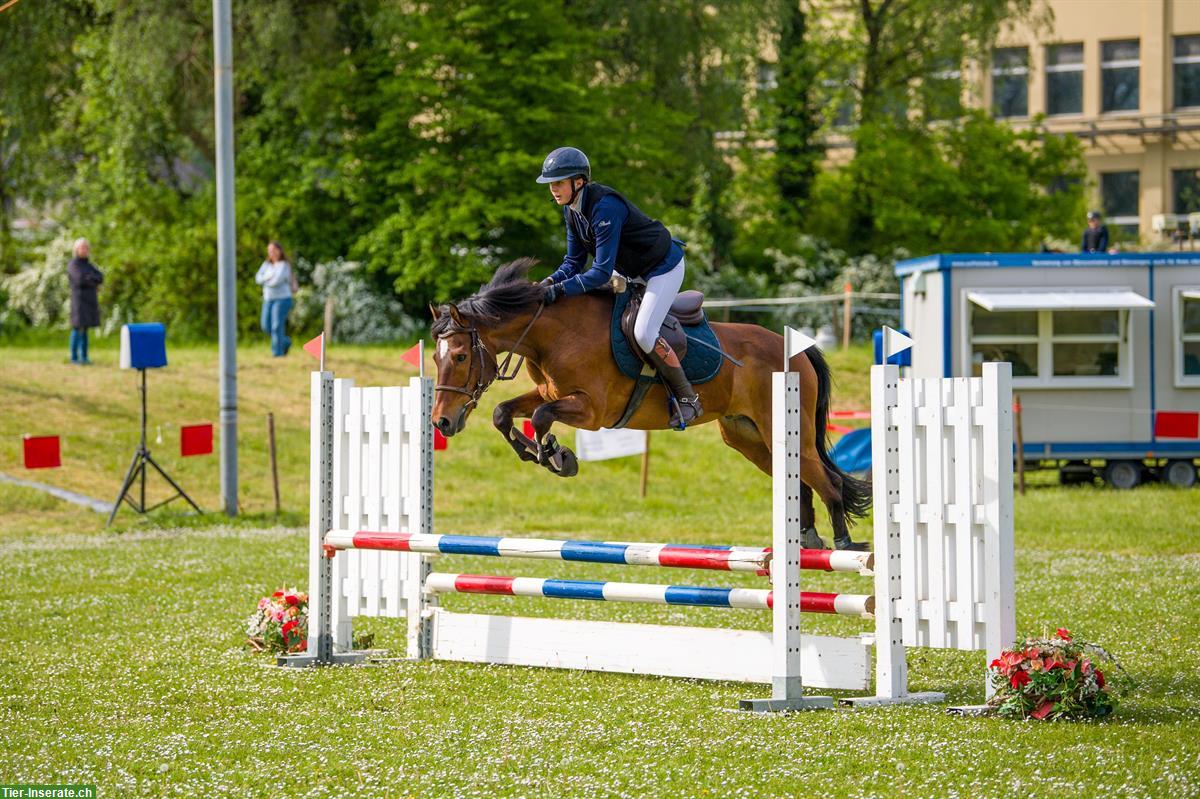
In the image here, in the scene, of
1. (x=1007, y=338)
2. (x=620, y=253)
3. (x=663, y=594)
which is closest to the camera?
(x=663, y=594)

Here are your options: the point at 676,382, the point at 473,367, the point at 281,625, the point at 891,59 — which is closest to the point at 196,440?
the point at 281,625

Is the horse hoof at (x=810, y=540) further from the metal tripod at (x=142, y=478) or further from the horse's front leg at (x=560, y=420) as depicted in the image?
the metal tripod at (x=142, y=478)

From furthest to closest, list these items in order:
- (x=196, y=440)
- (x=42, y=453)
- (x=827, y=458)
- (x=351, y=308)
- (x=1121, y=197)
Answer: (x=1121, y=197) → (x=351, y=308) → (x=196, y=440) → (x=42, y=453) → (x=827, y=458)

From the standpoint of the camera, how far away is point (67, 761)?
18.6ft

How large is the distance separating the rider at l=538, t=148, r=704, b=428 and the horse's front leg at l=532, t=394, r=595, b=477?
43 cm

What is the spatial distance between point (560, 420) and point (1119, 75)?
113 feet

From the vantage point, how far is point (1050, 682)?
6.14m

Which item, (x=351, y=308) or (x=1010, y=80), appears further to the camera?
(x=1010, y=80)

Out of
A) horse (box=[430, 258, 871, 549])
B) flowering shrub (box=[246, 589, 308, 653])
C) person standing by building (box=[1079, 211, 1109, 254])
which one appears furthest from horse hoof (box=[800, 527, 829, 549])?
person standing by building (box=[1079, 211, 1109, 254])

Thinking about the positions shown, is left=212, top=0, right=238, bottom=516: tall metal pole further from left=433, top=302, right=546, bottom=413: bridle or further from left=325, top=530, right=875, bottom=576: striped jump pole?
left=433, top=302, right=546, bottom=413: bridle

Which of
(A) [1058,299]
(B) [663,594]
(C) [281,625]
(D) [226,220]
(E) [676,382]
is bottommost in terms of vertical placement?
(C) [281,625]

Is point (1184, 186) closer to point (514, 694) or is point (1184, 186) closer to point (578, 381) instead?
point (578, 381)

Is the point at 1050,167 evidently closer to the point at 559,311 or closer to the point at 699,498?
the point at 699,498

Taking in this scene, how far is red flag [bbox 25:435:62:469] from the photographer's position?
15.3 meters
